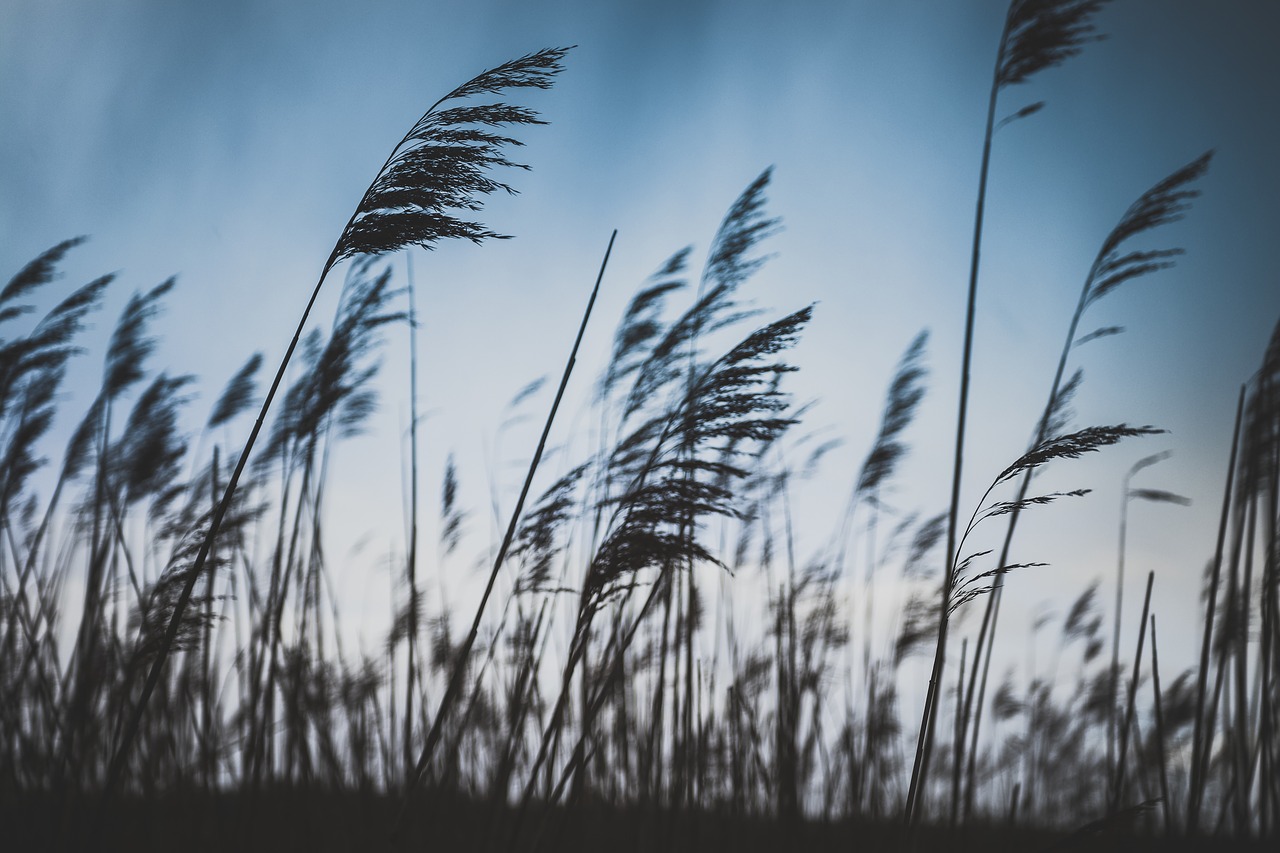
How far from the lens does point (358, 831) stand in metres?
2.97

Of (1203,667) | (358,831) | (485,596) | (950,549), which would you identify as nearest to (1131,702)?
(1203,667)

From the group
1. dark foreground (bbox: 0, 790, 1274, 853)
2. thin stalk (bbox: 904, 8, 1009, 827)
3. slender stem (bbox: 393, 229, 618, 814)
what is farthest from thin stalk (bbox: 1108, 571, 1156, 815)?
slender stem (bbox: 393, 229, 618, 814)

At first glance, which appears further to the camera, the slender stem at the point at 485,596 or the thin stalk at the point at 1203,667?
the thin stalk at the point at 1203,667

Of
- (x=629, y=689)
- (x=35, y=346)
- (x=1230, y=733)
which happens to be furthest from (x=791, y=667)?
(x=35, y=346)

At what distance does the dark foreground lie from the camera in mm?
1662

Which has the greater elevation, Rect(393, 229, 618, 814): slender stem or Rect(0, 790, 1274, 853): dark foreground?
Rect(393, 229, 618, 814): slender stem

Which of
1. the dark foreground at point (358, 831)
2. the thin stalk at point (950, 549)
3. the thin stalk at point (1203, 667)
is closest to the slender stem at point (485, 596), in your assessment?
the dark foreground at point (358, 831)

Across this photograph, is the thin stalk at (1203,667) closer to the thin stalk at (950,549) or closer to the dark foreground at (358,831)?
the dark foreground at (358,831)

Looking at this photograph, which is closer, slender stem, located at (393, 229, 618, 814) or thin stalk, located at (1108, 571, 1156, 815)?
slender stem, located at (393, 229, 618, 814)

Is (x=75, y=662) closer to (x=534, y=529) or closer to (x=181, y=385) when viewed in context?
(x=181, y=385)

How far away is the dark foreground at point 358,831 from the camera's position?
5.45ft

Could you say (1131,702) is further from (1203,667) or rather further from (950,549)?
(950,549)

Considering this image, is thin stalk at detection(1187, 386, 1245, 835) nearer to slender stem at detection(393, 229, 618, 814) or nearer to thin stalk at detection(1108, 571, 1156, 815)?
thin stalk at detection(1108, 571, 1156, 815)

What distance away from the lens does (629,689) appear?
3.63 metres
